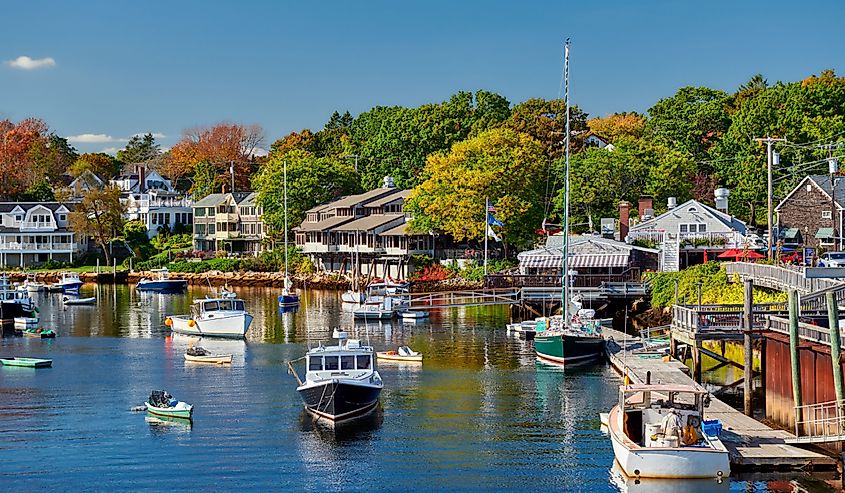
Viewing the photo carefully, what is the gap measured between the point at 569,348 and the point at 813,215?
127 ft


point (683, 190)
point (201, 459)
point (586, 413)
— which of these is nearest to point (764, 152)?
point (683, 190)

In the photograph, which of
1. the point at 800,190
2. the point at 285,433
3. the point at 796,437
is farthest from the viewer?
the point at 800,190

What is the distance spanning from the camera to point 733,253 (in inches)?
3182

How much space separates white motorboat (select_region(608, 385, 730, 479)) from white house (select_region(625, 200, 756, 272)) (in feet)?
167

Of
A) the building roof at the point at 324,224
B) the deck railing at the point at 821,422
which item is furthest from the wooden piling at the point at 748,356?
the building roof at the point at 324,224

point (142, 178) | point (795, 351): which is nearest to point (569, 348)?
point (795, 351)

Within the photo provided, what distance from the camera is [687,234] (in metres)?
88.4

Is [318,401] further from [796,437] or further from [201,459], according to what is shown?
[796,437]

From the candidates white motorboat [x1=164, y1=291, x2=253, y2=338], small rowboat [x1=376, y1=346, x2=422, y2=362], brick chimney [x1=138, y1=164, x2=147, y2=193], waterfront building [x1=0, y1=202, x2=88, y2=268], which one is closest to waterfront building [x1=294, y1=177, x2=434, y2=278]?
waterfront building [x1=0, y1=202, x2=88, y2=268]

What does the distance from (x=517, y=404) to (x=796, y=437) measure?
1460 cm

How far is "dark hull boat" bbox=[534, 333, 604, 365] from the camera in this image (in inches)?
2255

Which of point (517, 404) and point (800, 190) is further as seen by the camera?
point (800, 190)

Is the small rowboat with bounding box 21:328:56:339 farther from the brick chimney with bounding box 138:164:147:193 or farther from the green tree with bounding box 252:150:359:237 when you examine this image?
the brick chimney with bounding box 138:164:147:193

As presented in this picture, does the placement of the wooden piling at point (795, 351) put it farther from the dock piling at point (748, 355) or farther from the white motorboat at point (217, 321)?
the white motorboat at point (217, 321)
